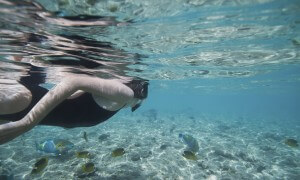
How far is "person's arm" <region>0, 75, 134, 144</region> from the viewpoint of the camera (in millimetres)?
3354

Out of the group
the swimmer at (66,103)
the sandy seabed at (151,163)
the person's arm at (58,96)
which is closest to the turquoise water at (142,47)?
the sandy seabed at (151,163)

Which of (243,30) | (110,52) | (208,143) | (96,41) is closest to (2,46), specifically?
(96,41)

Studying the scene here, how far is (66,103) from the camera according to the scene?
544cm

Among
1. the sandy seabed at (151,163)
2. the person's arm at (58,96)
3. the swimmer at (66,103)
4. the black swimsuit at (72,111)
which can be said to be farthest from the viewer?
the sandy seabed at (151,163)

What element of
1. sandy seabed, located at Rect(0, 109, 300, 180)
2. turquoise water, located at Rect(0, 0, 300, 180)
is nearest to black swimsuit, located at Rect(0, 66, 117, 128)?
turquoise water, located at Rect(0, 0, 300, 180)

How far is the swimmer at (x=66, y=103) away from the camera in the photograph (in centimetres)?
359

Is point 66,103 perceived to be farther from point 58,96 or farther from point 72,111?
point 58,96

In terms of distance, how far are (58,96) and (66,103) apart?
1.78 m

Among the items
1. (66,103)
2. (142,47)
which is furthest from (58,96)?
(142,47)

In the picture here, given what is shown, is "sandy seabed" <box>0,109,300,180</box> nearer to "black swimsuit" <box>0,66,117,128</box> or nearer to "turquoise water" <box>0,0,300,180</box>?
"turquoise water" <box>0,0,300,180</box>

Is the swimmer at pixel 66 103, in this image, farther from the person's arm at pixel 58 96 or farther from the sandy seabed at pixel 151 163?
the sandy seabed at pixel 151 163

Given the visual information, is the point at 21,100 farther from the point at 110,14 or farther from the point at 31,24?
the point at 110,14

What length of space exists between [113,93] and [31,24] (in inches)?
177

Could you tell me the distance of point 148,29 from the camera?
30.6 feet
